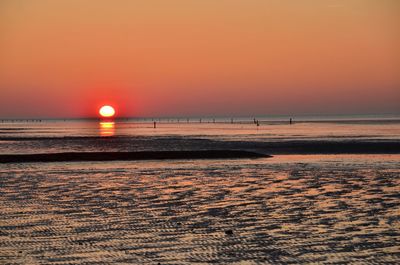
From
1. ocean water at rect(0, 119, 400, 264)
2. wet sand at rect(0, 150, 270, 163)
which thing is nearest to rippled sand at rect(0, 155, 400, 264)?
ocean water at rect(0, 119, 400, 264)

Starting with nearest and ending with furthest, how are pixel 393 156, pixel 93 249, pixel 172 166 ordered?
pixel 93 249
pixel 172 166
pixel 393 156

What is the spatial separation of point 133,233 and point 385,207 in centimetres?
969

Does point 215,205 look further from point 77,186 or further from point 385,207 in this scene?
point 77,186

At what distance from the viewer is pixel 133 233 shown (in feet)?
58.3

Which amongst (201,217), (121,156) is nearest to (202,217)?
(201,217)

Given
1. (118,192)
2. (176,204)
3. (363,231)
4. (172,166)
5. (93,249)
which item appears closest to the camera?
(93,249)

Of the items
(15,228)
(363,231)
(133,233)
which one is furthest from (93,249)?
(363,231)

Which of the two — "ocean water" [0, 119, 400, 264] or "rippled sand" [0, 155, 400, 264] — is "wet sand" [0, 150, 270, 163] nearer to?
"ocean water" [0, 119, 400, 264]

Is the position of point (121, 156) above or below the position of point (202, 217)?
below

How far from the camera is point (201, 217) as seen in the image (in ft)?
67.9

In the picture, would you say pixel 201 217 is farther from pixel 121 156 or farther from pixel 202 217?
pixel 121 156

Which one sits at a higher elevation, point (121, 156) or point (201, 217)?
point (201, 217)

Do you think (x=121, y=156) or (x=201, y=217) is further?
(x=121, y=156)

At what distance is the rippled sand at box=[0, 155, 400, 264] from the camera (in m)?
15.1
